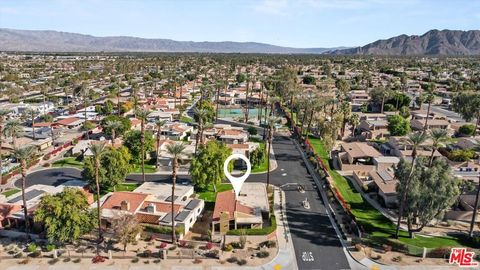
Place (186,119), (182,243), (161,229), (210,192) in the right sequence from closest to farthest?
(182,243), (161,229), (210,192), (186,119)

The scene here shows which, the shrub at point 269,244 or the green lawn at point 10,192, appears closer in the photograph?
the shrub at point 269,244

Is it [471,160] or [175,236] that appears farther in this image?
[471,160]

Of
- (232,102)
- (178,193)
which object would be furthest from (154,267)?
(232,102)

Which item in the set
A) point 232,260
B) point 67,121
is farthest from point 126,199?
point 67,121

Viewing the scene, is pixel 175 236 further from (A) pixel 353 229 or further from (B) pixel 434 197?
(B) pixel 434 197

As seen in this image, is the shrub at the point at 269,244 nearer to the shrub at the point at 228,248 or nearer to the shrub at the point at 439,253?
the shrub at the point at 228,248

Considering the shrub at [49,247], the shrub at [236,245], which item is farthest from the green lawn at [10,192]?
the shrub at [236,245]

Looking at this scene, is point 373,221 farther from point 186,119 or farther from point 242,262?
point 186,119
